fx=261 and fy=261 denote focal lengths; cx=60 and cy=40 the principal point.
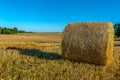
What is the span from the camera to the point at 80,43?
11.0m

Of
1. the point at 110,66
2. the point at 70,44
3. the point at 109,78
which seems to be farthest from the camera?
the point at 70,44

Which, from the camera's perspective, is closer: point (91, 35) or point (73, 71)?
point (73, 71)

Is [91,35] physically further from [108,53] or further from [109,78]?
[109,78]

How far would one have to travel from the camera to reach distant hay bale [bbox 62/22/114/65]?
34.9 ft

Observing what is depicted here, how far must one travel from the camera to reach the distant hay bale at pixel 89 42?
10.6 m

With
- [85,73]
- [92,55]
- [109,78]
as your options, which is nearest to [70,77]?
[85,73]

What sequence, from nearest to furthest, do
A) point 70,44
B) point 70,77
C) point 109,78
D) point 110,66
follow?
point 70,77 → point 109,78 → point 110,66 → point 70,44

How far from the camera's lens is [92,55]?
10719 millimetres

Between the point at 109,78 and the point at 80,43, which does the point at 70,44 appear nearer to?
the point at 80,43

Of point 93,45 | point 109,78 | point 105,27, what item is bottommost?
point 109,78

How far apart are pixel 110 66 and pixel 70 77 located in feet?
10.7

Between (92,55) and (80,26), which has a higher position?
(80,26)

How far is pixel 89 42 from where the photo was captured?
10.8 meters

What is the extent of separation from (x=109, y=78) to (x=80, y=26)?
140 inches
